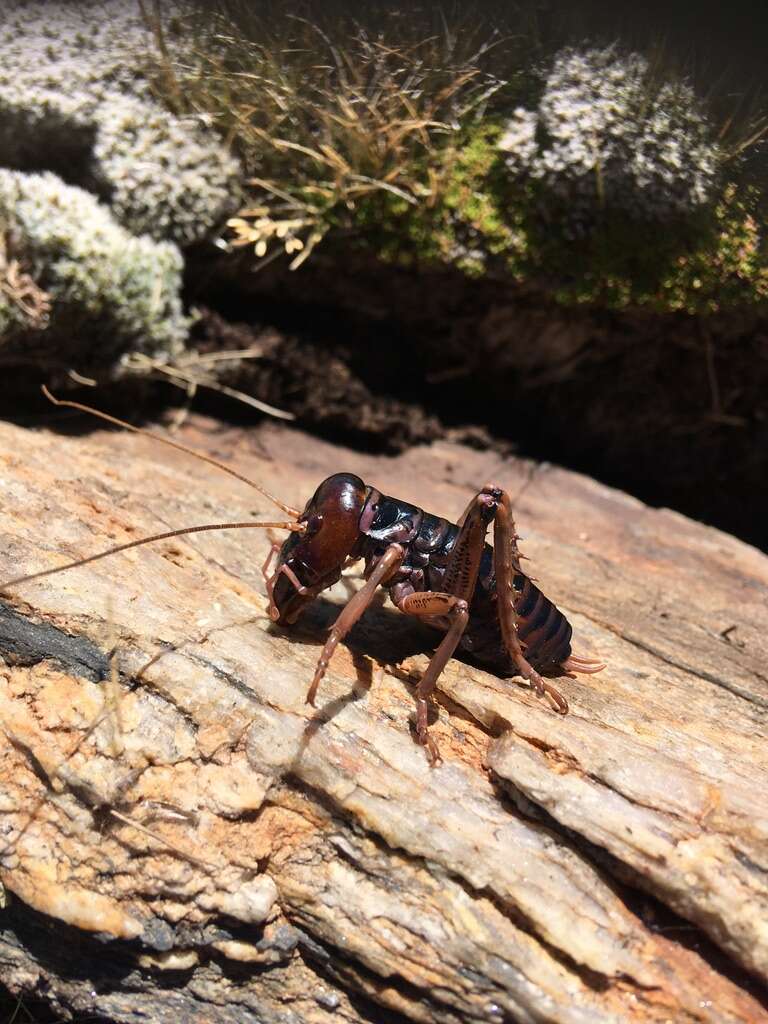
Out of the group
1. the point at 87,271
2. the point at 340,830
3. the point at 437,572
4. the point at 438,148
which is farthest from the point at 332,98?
the point at 340,830

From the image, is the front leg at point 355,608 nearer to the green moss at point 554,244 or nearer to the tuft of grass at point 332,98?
the tuft of grass at point 332,98

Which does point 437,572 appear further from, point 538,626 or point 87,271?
point 87,271

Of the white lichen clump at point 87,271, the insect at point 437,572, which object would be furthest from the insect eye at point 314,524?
the white lichen clump at point 87,271

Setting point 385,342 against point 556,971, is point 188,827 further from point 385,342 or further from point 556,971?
point 385,342

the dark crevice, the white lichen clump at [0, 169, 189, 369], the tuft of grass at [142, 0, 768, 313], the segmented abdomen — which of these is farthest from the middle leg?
the white lichen clump at [0, 169, 189, 369]

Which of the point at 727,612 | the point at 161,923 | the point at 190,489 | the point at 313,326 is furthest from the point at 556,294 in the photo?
the point at 161,923

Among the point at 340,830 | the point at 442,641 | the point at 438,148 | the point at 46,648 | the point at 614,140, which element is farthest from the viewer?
the point at 438,148

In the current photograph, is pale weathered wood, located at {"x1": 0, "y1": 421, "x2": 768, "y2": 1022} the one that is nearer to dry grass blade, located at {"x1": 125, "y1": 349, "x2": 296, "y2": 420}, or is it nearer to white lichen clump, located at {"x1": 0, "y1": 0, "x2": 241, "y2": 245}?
dry grass blade, located at {"x1": 125, "y1": 349, "x2": 296, "y2": 420}
